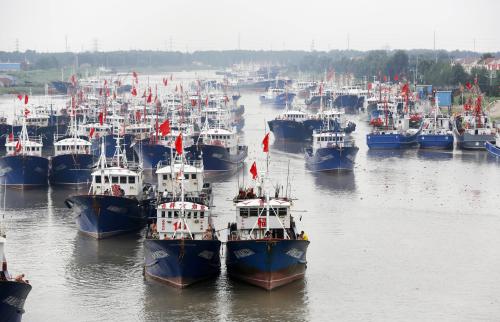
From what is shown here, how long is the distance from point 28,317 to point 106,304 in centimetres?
353

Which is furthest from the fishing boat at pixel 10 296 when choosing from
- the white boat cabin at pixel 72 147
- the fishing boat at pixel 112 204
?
the white boat cabin at pixel 72 147

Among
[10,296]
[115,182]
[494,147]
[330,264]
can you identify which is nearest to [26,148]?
[115,182]

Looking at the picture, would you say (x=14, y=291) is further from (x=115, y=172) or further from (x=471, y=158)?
(x=471, y=158)

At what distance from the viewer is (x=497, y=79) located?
157 meters

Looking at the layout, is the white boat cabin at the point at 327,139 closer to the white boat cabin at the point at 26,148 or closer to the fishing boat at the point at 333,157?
the fishing boat at the point at 333,157

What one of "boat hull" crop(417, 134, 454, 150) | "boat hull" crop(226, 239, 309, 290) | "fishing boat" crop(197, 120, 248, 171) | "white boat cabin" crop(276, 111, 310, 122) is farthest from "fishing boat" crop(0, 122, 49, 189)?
"white boat cabin" crop(276, 111, 310, 122)

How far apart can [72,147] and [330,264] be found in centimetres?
3550

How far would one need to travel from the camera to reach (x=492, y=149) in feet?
331

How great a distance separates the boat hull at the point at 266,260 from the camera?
46031mm

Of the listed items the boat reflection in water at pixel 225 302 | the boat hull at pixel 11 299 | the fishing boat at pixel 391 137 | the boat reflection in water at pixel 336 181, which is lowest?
the boat reflection in water at pixel 225 302

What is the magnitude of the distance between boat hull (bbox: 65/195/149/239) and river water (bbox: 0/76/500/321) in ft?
2.08

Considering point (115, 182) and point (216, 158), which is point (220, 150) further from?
point (115, 182)

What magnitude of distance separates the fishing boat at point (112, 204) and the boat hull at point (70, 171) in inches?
689

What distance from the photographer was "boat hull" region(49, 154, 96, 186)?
78125 mm
